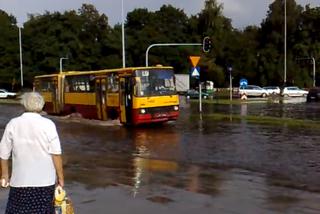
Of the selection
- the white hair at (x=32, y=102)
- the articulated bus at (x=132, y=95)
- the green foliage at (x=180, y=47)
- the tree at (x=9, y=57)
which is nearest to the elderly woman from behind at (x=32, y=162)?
the white hair at (x=32, y=102)

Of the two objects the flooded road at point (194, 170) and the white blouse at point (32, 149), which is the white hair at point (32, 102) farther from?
the flooded road at point (194, 170)

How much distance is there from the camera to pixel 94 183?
11.7 m

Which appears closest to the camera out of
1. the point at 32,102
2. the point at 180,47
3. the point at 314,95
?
the point at 32,102

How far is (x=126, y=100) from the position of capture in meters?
28.0

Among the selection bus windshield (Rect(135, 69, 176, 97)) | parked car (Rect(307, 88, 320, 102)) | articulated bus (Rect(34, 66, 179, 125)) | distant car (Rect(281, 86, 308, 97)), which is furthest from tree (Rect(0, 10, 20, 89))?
bus windshield (Rect(135, 69, 176, 97))

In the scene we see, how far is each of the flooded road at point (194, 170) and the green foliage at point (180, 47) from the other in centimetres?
Result: 7385

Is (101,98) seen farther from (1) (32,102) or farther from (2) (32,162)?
(2) (32,162)

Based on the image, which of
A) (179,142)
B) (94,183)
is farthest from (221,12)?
(94,183)

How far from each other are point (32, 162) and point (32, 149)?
0.42ft

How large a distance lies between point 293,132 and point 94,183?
1321 cm

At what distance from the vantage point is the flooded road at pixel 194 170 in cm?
953

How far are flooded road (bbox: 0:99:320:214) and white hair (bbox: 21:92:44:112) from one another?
2855mm

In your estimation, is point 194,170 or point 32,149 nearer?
point 32,149

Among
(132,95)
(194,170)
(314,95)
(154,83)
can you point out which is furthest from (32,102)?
(314,95)
